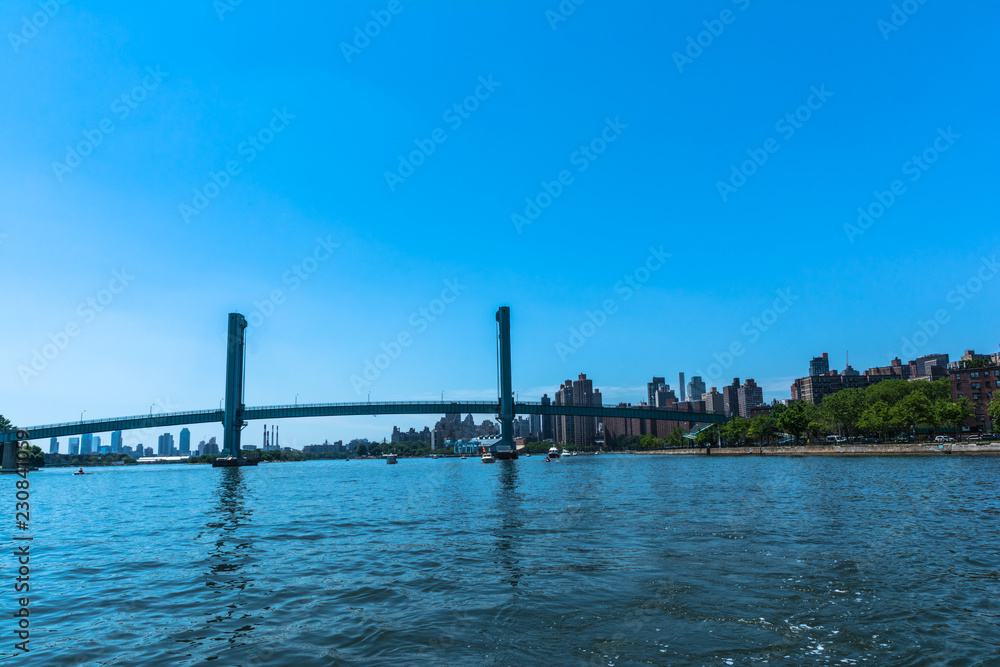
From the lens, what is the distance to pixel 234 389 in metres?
120

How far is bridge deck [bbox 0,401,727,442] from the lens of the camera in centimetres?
12419

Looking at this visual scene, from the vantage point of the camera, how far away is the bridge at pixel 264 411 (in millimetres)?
120562

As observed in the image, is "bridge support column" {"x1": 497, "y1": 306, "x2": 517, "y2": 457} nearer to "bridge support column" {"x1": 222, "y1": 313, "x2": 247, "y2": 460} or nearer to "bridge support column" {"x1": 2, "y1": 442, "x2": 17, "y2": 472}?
"bridge support column" {"x1": 222, "y1": 313, "x2": 247, "y2": 460}

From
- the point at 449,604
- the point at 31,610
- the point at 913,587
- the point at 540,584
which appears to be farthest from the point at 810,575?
the point at 31,610

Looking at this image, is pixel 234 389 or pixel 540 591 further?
pixel 234 389

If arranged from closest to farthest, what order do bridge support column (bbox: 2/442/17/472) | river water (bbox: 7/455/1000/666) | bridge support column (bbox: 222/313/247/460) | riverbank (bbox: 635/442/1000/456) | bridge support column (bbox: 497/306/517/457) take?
river water (bbox: 7/455/1000/666)
riverbank (bbox: 635/442/1000/456)
bridge support column (bbox: 2/442/17/472)
bridge support column (bbox: 222/313/247/460)
bridge support column (bbox: 497/306/517/457)

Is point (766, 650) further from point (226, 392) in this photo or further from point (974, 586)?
Answer: point (226, 392)

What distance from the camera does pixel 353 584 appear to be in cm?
1151

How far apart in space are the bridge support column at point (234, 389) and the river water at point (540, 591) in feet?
347

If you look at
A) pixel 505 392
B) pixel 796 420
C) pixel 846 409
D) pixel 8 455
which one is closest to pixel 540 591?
pixel 846 409

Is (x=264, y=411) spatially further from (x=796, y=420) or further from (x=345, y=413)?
(x=796, y=420)

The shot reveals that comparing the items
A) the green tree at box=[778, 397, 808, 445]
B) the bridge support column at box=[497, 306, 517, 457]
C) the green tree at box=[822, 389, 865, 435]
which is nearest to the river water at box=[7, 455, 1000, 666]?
the green tree at box=[822, 389, 865, 435]

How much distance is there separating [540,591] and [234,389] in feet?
406

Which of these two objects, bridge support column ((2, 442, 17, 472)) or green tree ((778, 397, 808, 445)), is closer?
bridge support column ((2, 442, 17, 472))
